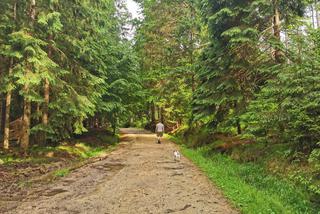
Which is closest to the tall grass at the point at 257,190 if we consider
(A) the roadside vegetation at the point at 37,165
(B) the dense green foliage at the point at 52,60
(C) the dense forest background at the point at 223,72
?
(C) the dense forest background at the point at 223,72

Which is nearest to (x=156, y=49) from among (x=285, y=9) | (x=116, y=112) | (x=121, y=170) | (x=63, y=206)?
(x=116, y=112)

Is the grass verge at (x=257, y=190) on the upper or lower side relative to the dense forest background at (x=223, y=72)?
lower

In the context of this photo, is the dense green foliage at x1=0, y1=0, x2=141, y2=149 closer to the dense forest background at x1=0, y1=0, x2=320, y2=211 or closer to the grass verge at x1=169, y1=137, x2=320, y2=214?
the dense forest background at x1=0, y1=0, x2=320, y2=211

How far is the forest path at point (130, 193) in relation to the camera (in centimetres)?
751

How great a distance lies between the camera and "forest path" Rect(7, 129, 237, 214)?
7512 millimetres

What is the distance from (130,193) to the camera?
29.3 ft

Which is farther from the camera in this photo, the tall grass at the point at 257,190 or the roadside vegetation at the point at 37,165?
the roadside vegetation at the point at 37,165

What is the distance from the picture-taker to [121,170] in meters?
12.9

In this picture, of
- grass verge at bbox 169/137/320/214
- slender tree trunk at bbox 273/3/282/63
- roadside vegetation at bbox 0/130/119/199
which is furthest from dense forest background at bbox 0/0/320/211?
roadside vegetation at bbox 0/130/119/199

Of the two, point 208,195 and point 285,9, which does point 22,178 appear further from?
point 285,9

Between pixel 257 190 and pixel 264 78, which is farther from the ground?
pixel 264 78

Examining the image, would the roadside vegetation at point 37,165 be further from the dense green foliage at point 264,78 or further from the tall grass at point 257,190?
the dense green foliage at point 264,78

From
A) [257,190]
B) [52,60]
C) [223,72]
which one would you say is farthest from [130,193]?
[52,60]

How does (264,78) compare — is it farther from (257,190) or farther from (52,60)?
(52,60)
